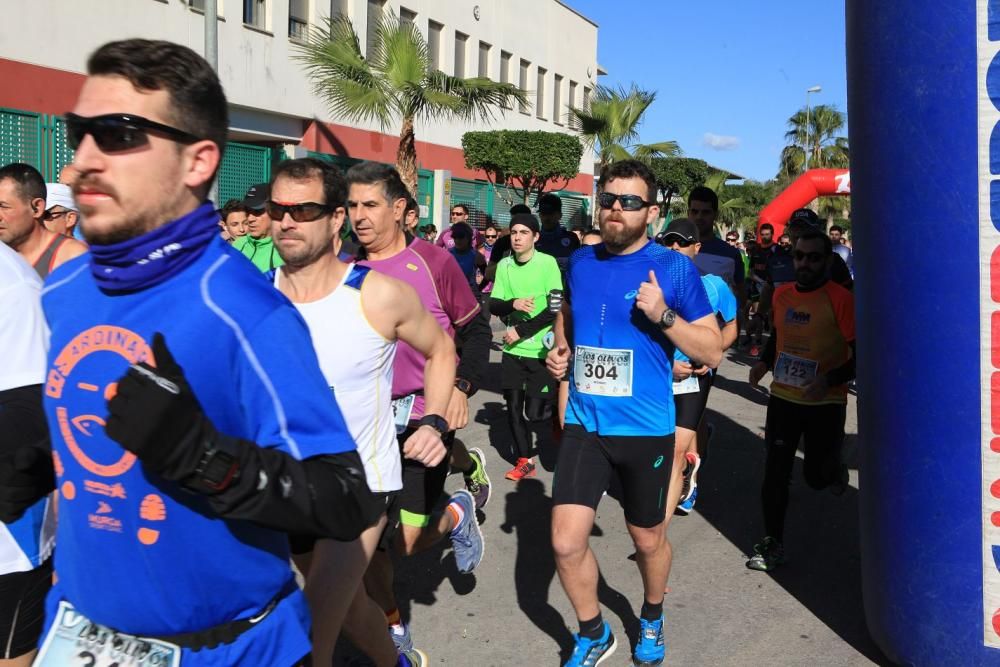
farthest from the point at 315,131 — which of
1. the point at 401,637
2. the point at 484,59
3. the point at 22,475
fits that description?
the point at 22,475

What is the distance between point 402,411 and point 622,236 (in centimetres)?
118

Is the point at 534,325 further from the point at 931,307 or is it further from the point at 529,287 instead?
the point at 931,307

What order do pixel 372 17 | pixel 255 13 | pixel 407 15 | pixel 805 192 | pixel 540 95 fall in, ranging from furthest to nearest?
1. pixel 540 95
2. pixel 407 15
3. pixel 372 17
4. pixel 805 192
5. pixel 255 13

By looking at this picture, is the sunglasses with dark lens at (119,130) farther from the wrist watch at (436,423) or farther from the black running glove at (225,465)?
the wrist watch at (436,423)

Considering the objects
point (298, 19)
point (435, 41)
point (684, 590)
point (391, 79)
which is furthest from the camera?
point (435, 41)

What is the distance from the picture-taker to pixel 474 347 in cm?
475

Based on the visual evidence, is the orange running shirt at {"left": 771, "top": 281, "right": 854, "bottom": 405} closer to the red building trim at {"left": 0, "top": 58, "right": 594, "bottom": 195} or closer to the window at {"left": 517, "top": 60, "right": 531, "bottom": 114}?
the red building trim at {"left": 0, "top": 58, "right": 594, "bottom": 195}

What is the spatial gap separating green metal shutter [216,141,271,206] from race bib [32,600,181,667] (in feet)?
44.9

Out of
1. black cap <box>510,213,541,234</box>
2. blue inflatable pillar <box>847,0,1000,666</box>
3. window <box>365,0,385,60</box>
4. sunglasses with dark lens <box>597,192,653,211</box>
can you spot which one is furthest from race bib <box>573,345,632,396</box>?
window <box>365,0,385,60</box>

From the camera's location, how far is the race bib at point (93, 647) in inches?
67.5

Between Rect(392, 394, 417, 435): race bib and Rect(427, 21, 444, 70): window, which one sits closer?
Rect(392, 394, 417, 435): race bib

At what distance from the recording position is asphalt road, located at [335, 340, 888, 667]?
4.22 meters

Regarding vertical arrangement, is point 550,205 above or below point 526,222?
above

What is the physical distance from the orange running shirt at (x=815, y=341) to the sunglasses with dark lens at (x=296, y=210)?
3.06 metres
